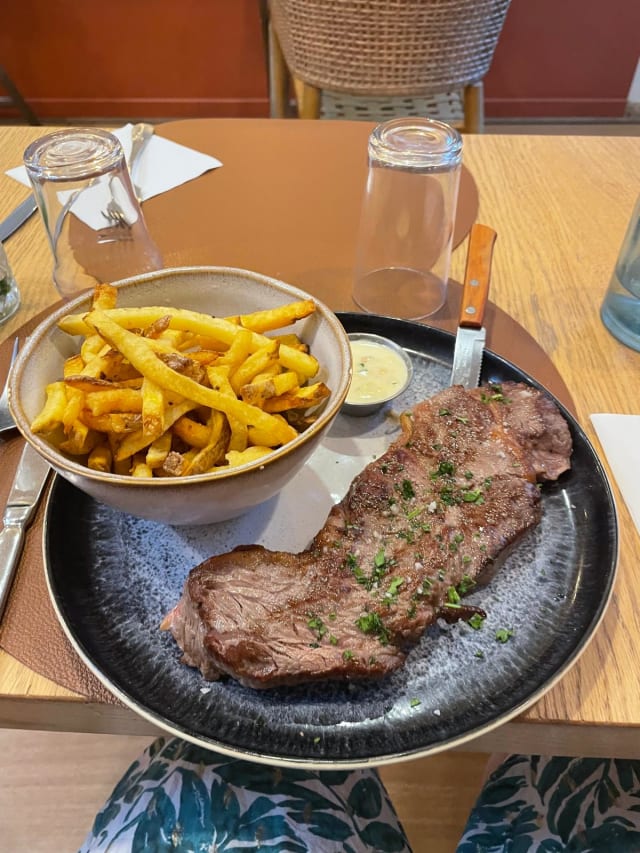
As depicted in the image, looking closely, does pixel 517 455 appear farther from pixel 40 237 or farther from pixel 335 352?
pixel 40 237

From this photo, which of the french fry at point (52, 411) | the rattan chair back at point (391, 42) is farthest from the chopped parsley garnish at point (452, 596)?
the rattan chair back at point (391, 42)

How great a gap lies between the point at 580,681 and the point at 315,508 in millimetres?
536

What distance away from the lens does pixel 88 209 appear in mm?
1907

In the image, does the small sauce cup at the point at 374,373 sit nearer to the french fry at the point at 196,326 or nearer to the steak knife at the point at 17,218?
the french fry at the point at 196,326

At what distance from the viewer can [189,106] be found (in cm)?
549

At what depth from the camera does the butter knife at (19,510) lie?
3.64ft

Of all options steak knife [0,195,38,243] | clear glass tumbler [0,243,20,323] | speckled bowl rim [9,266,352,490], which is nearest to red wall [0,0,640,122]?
steak knife [0,195,38,243]

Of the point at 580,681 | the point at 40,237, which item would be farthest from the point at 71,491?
the point at 40,237

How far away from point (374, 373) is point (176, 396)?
52cm

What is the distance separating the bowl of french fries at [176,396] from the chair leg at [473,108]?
3.01 meters

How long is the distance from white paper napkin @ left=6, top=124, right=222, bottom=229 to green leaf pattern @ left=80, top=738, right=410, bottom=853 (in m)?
1.73

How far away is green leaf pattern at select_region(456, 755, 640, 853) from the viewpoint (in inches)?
52.6

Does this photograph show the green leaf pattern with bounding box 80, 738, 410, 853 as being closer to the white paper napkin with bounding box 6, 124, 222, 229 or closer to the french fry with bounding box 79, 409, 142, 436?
the french fry with bounding box 79, 409, 142, 436

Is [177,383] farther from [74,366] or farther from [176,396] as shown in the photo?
[74,366]
